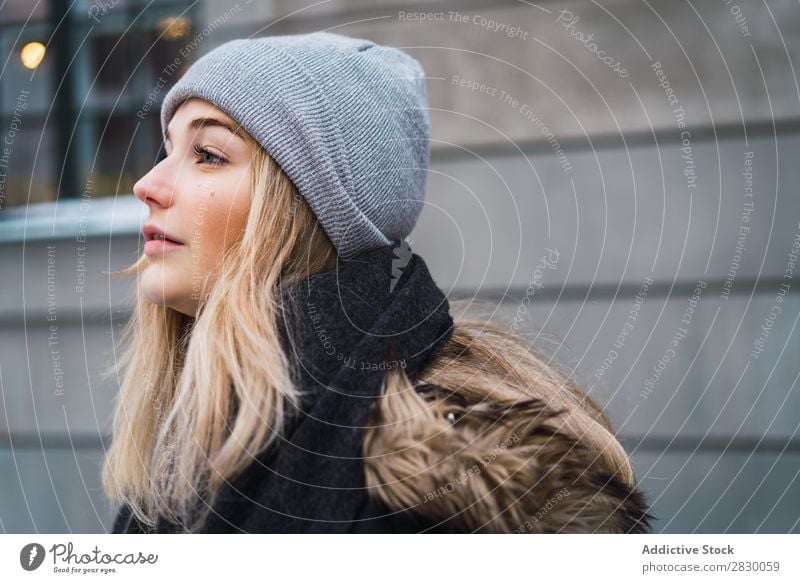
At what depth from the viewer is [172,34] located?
41.1 inches

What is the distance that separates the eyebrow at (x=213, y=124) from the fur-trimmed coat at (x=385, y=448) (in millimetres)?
171

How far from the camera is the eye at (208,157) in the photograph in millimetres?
756

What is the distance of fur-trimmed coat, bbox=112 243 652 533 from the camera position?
27.6 inches

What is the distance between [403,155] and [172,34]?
453 millimetres

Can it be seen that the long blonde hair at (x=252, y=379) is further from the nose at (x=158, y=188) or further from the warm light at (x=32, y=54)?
the warm light at (x=32, y=54)

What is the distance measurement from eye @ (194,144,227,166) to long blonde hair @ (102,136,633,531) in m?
0.04

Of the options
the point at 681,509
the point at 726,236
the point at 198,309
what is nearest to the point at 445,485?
the point at 198,309

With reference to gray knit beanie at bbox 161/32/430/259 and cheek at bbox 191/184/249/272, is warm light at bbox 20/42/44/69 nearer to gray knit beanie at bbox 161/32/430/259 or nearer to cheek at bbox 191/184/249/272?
gray knit beanie at bbox 161/32/430/259

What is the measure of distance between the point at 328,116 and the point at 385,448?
0.34 metres

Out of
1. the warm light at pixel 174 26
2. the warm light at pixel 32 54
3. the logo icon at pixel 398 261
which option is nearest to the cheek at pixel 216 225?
the logo icon at pixel 398 261

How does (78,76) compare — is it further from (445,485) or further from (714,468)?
(714,468)

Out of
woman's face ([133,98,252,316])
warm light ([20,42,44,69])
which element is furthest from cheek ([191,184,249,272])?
warm light ([20,42,44,69])
